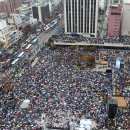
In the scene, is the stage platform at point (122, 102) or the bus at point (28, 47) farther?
the bus at point (28, 47)

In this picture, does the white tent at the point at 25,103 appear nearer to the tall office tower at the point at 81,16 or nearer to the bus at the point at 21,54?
the bus at the point at 21,54

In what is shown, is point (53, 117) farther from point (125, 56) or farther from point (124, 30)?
point (124, 30)

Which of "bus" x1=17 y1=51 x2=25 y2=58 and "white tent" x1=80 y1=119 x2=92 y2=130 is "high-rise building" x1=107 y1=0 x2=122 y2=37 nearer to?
"bus" x1=17 y1=51 x2=25 y2=58

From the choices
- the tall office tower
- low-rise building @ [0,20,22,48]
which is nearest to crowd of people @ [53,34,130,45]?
the tall office tower

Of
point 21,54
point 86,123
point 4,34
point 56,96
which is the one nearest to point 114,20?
point 21,54

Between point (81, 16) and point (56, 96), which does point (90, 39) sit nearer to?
point (81, 16)

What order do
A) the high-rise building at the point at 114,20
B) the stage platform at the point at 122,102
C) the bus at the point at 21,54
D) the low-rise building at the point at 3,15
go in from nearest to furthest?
the stage platform at the point at 122,102 < the bus at the point at 21,54 < the high-rise building at the point at 114,20 < the low-rise building at the point at 3,15

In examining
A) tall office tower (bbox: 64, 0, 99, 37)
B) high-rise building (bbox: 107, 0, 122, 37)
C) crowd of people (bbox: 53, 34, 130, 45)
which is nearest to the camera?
crowd of people (bbox: 53, 34, 130, 45)

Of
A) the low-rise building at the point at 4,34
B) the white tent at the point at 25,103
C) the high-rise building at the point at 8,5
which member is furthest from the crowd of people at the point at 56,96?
the high-rise building at the point at 8,5
